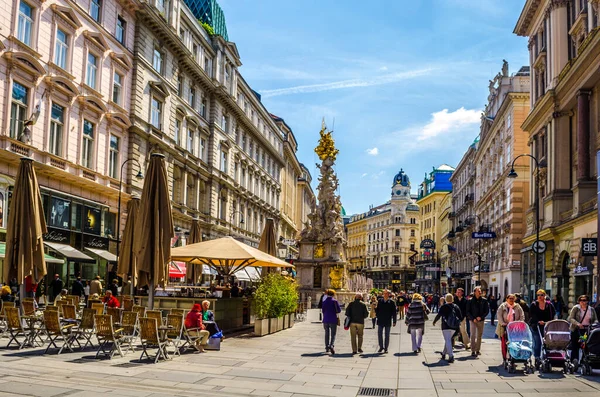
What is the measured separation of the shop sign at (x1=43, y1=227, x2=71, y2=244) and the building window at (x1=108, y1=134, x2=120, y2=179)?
535 cm

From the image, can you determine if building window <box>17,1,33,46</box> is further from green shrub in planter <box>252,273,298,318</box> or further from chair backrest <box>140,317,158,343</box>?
chair backrest <box>140,317,158,343</box>

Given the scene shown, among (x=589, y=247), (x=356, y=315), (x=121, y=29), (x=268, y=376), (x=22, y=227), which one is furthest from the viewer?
(x=121, y=29)

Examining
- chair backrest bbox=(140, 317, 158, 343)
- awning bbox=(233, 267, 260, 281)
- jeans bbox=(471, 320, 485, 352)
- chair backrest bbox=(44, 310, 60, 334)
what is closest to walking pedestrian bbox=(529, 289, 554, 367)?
jeans bbox=(471, 320, 485, 352)

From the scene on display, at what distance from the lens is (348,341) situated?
801 inches

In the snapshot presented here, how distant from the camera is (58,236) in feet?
102

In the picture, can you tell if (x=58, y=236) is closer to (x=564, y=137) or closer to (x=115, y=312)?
(x=115, y=312)

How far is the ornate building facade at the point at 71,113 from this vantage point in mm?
27344

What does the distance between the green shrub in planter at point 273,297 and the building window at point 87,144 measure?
16.0 m

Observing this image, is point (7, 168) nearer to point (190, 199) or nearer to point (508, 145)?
point (190, 199)

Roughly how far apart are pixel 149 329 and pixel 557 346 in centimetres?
840

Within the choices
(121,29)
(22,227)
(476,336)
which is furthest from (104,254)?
(476,336)

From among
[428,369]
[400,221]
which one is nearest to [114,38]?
[428,369]

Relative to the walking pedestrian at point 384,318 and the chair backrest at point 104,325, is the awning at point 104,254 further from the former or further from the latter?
the chair backrest at point 104,325

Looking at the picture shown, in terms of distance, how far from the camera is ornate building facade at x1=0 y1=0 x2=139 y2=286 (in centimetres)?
2734
